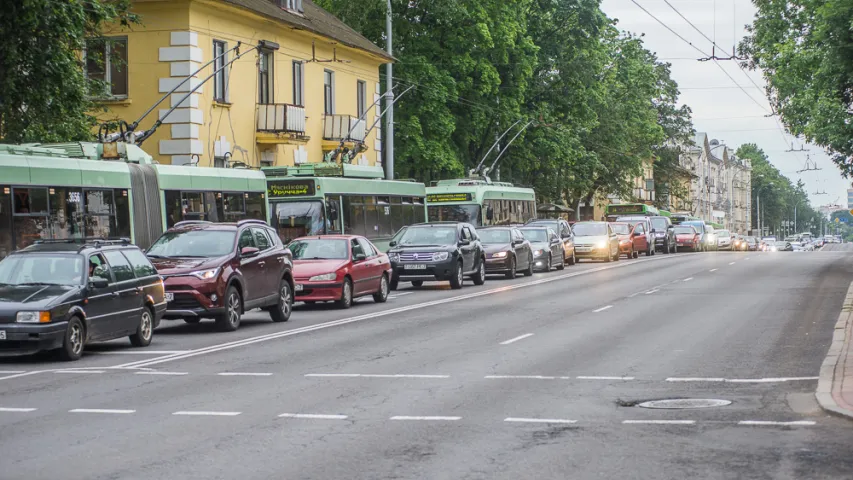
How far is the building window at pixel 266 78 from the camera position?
41344 millimetres

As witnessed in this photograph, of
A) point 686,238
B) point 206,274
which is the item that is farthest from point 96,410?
point 686,238

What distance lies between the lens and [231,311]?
65.3 feet

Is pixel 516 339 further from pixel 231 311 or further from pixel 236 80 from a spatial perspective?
pixel 236 80

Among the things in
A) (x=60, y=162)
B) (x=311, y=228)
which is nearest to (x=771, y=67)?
(x=311, y=228)

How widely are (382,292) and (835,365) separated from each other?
14.5 m

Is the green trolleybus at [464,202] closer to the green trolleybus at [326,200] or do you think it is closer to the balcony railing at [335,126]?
the balcony railing at [335,126]

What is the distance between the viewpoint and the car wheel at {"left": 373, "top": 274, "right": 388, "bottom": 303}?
87.9 ft

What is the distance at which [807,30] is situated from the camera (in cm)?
4391

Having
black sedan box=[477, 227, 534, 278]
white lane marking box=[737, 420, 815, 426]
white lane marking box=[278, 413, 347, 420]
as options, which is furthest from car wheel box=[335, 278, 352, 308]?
white lane marking box=[737, 420, 815, 426]

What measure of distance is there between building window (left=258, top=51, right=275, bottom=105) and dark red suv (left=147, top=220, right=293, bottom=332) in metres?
19.7

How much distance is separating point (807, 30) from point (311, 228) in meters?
20.6

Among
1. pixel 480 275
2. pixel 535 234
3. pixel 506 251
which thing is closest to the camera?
pixel 480 275

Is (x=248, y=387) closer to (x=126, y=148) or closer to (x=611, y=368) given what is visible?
(x=611, y=368)

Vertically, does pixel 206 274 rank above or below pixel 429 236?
below
